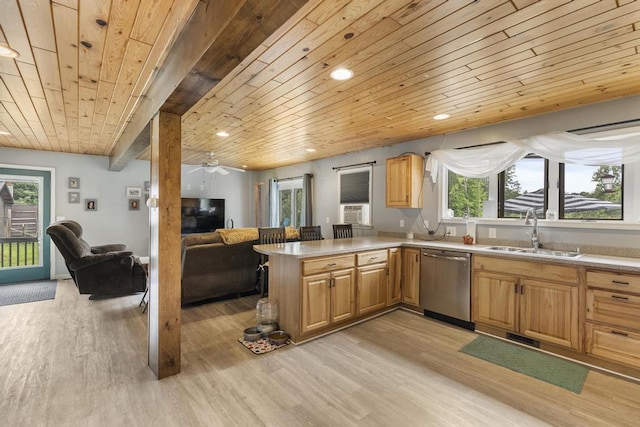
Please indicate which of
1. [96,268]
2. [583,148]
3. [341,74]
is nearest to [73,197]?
[96,268]

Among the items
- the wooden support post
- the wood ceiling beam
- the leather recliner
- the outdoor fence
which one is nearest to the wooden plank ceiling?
the wood ceiling beam

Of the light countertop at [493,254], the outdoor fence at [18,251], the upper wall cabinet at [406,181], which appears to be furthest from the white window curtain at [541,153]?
the outdoor fence at [18,251]

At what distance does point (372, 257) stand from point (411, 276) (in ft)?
2.32

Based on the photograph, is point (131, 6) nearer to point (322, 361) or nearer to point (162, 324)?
point (162, 324)

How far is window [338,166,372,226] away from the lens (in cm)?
538

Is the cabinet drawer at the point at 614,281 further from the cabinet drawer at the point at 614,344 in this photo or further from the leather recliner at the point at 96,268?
the leather recliner at the point at 96,268

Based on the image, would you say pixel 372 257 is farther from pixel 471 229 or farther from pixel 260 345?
pixel 260 345

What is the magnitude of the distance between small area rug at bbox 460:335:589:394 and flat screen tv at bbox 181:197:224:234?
20.2ft

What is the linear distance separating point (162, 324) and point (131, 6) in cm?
218

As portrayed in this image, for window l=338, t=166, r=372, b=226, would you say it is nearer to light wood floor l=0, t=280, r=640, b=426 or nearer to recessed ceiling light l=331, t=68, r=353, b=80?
light wood floor l=0, t=280, r=640, b=426

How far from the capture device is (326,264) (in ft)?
10.6

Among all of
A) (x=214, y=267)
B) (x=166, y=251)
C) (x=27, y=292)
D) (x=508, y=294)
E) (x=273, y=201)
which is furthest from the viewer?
(x=273, y=201)

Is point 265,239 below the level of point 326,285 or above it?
above

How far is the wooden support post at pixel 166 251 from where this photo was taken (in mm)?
2412
